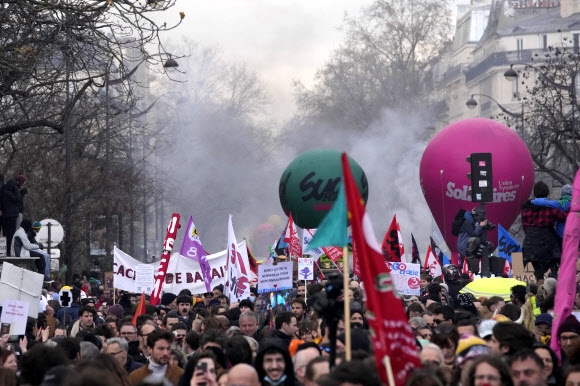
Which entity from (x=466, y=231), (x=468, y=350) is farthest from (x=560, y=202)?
(x=468, y=350)

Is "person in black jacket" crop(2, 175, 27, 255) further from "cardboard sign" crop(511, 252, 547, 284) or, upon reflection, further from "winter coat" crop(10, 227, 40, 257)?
"cardboard sign" crop(511, 252, 547, 284)

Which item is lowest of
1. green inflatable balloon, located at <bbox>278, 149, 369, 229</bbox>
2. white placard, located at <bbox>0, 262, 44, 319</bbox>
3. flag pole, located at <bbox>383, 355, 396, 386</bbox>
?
flag pole, located at <bbox>383, 355, 396, 386</bbox>

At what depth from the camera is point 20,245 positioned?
23203mm

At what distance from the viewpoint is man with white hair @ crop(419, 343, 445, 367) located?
945 cm

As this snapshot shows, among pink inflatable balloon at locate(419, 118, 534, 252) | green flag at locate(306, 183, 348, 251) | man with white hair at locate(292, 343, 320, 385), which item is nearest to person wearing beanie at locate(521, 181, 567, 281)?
man with white hair at locate(292, 343, 320, 385)

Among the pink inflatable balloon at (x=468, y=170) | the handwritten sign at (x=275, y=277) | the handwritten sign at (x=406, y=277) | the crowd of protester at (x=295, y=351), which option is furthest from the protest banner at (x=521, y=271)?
the pink inflatable balloon at (x=468, y=170)

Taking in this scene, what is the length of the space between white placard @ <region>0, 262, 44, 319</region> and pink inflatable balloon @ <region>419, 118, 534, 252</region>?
2194 centimetres

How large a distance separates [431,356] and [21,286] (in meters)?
6.70

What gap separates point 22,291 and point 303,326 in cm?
320

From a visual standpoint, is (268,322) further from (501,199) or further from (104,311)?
(501,199)

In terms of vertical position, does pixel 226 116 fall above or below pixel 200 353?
above

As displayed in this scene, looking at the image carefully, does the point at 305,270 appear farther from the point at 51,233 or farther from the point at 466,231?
the point at 51,233

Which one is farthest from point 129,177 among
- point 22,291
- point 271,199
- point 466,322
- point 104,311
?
point 271,199

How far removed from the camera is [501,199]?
37281 mm
